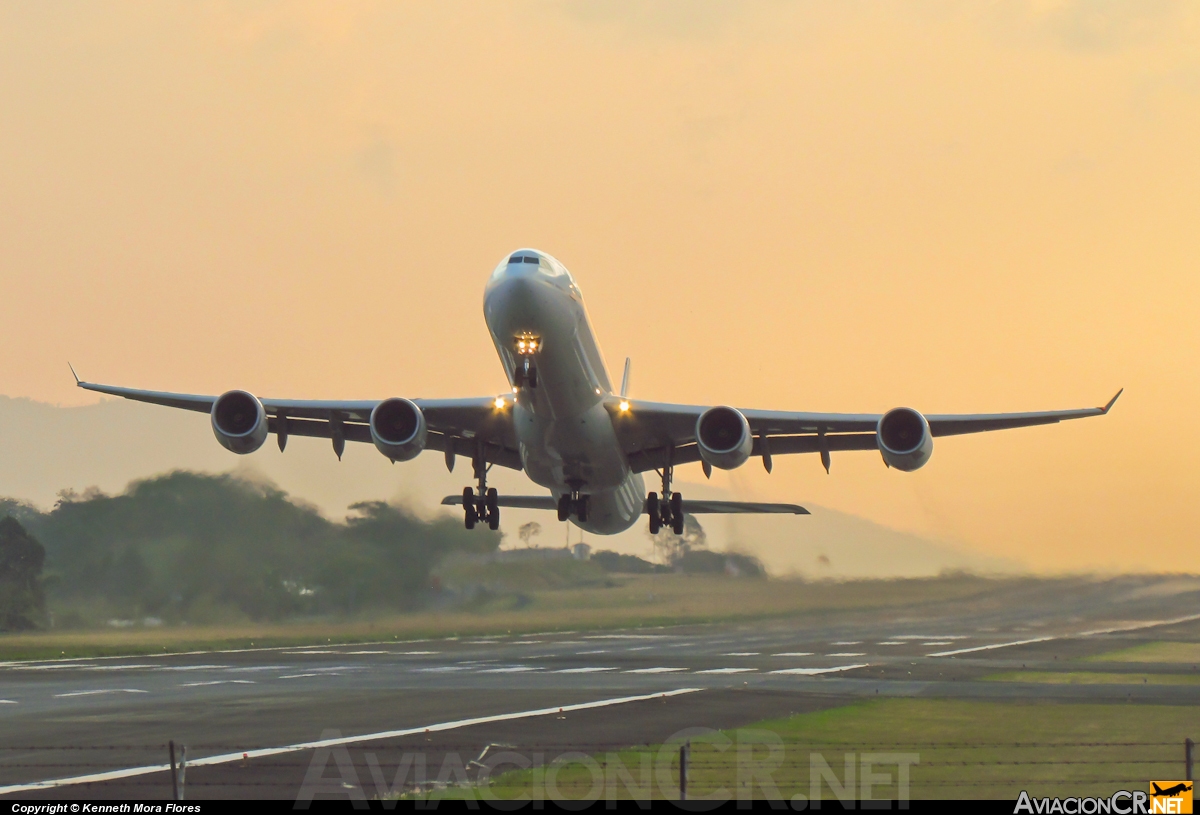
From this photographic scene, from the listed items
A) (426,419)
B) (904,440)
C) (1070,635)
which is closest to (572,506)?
(426,419)

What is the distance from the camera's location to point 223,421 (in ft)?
91.9

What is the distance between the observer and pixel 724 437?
28156 millimetres

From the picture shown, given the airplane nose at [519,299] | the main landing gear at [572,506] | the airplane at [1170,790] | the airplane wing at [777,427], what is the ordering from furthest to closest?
the main landing gear at [572,506]
the airplane wing at [777,427]
the airplane nose at [519,299]
the airplane at [1170,790]

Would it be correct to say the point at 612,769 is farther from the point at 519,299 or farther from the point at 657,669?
the point at 657,669

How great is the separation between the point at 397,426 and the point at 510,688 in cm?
681

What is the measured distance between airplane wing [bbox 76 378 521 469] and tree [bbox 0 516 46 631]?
40.7 ft

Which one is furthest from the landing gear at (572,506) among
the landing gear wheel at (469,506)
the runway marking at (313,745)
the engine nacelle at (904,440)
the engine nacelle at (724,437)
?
the engine nacelle at (904,440)

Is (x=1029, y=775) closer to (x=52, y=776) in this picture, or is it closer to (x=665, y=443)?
(x=52, y=776)

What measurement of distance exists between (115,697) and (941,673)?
2090 centimetres

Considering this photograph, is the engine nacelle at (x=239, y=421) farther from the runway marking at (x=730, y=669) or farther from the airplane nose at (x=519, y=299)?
the runway marking at (x=730, y=669)

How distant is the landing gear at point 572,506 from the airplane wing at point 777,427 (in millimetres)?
1630

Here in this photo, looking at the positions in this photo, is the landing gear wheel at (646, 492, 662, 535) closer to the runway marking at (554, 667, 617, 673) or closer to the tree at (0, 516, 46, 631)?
the runway marking at (554, 667, 617, 673)

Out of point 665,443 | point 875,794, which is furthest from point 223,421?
point 875,794

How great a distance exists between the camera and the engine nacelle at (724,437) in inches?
1098
